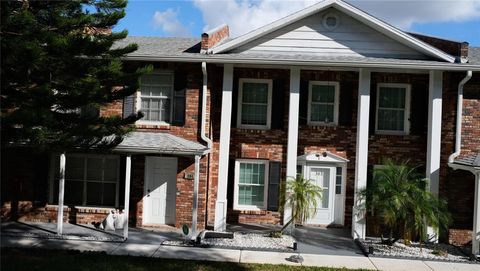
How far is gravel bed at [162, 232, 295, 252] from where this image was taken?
11.9 m

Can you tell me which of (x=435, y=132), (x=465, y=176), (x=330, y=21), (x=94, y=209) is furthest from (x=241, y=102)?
(x=465, y=176)

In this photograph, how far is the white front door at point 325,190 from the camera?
1462 centimetres

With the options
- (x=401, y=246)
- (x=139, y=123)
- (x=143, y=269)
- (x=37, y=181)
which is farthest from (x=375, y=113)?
(x=37, y=181)

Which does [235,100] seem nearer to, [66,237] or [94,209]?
[94,209]

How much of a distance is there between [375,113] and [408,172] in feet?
8.41

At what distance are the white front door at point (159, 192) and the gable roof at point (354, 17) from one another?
3.62m

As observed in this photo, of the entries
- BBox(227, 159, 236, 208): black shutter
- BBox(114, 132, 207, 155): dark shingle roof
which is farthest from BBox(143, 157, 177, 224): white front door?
BBox(227, 159, 236, 208): black shutter

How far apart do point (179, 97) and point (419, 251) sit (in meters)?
7.48

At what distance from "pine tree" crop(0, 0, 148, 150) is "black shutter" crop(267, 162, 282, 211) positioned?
15.4 ft

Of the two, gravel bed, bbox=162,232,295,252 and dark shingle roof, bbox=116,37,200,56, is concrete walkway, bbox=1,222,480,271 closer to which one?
gravel bed, bbox=162,232,295,252

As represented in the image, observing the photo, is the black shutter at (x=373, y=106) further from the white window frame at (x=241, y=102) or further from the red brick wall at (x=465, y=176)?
the white window frame at (x=241, y=102)

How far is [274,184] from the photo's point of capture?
1427 centimetres

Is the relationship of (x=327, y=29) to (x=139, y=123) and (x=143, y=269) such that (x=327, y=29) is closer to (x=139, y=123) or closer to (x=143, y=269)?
(x=139, y=123)

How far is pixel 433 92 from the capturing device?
13.3 m
